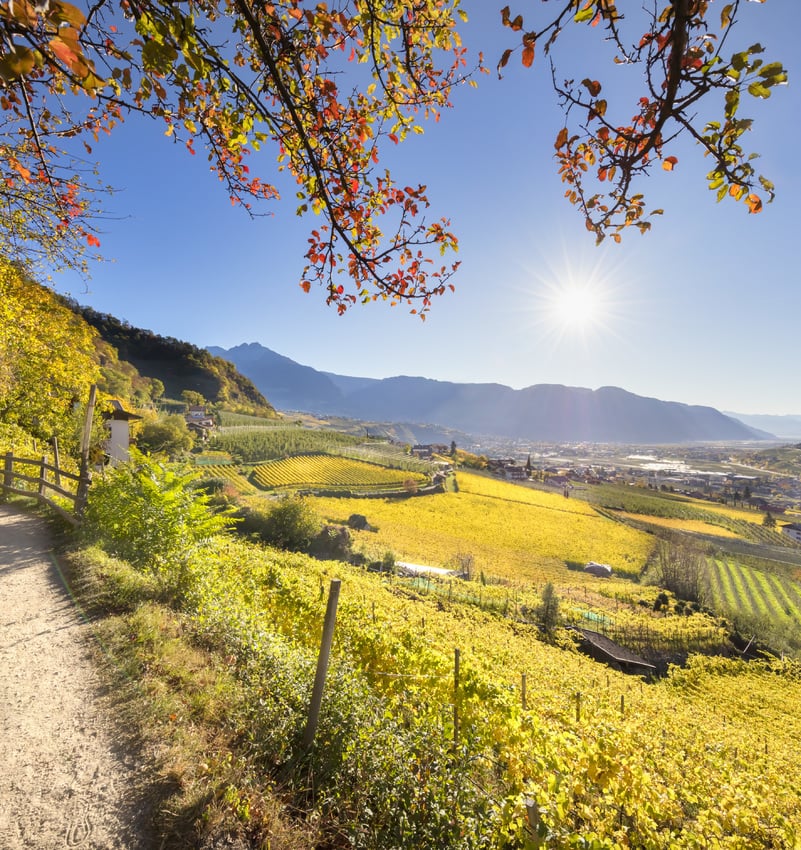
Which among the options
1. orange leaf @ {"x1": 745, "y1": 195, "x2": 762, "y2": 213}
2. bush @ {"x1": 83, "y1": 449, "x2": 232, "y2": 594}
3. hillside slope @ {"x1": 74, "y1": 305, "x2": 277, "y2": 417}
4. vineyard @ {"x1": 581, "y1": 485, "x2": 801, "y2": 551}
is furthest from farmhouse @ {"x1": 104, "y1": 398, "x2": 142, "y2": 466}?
hillside slope @ {"x1": 74, "y1": 305, "x2": 277, "y2": 417}

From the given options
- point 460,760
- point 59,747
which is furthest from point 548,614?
point 59,747

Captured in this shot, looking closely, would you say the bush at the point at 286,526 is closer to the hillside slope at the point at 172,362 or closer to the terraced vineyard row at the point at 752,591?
the terraced vineyard row at the point at 752,591

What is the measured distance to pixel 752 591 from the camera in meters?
36.3

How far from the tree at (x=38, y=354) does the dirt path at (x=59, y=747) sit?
11253 mm

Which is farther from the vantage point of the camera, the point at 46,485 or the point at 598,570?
the point at 598,570

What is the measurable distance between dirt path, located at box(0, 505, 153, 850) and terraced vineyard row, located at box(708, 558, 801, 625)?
40155 millimetres

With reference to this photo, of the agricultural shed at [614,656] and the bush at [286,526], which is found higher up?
the bush at [286,526]

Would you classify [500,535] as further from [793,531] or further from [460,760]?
[793,531]

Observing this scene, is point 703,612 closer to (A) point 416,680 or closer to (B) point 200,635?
(A) point 416,680

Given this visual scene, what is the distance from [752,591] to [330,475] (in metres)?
53.9

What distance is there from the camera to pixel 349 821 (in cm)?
244

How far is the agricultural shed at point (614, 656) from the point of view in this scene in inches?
707

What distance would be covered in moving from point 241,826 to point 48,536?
8.11 m

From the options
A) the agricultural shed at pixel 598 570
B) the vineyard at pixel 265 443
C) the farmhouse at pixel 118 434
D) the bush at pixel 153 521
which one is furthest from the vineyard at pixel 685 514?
the bush at pixel 153 521
